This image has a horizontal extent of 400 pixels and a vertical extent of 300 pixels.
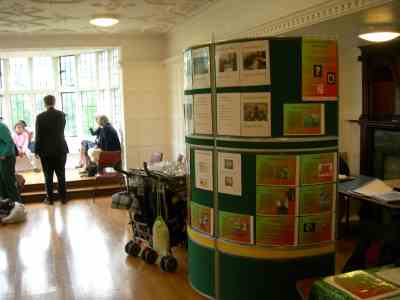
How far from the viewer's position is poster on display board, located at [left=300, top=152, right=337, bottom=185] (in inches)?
125

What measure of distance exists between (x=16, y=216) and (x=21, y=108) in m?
5.75

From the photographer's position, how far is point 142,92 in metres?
8.90

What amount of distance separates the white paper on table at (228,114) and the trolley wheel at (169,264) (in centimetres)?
162

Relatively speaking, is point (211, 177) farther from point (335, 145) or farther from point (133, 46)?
point (133, 46)

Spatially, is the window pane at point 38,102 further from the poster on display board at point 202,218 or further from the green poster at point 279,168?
the green poster at point 279,168

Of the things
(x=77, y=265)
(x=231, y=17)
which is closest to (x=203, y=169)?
(x=77, y=265)

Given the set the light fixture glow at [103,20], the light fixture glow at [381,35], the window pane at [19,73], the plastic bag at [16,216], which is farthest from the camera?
the window pane at [19,73]

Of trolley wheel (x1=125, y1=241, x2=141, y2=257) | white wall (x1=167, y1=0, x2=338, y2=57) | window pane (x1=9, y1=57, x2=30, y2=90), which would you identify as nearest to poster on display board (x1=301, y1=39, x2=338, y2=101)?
white wall (x1=167, y1=0, x2=338, y2=57)

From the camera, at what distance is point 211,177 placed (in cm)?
343

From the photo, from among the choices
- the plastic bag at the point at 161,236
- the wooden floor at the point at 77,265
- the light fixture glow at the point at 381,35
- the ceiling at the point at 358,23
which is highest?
the ceiling at the point at 358,23

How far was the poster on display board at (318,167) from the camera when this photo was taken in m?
3.17

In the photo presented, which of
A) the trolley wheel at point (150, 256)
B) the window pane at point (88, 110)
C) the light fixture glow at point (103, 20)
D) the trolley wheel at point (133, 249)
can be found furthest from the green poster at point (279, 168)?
the window pane at point (88, 110)

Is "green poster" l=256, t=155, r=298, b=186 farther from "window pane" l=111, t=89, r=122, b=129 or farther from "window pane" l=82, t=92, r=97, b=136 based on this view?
"window pane" l=82, t=92, r=97, b=136

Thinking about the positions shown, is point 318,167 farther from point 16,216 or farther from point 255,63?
point 16,216
